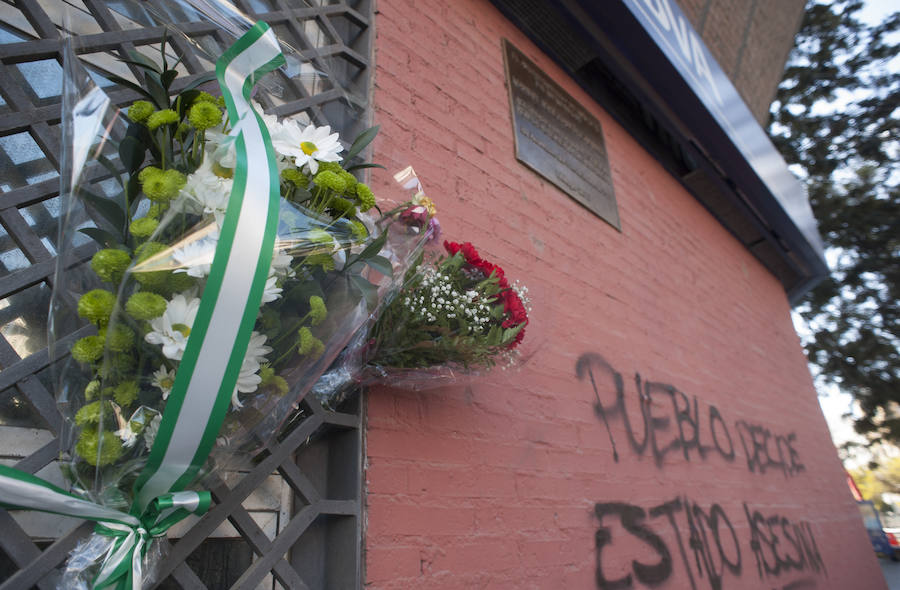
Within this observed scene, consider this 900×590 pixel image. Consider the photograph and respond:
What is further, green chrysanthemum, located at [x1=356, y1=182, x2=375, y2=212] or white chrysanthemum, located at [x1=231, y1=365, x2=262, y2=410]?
green chrysanthemum, located at [x1=356, y1=182, x2=375, y2=212]

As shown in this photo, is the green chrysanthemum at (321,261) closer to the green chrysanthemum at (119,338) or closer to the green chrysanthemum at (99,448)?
the green chrysanthemum at (119,338)

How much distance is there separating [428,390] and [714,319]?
342cm

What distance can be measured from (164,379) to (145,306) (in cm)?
14

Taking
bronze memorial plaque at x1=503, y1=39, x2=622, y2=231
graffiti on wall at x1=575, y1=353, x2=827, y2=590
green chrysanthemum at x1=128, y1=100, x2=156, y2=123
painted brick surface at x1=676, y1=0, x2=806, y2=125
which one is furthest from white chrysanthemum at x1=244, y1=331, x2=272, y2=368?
painted brick surface at x1=676, y1=0, x2=806, y2=125

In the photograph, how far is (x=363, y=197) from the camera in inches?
53.7

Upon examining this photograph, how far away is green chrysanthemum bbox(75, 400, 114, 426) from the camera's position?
97 cm

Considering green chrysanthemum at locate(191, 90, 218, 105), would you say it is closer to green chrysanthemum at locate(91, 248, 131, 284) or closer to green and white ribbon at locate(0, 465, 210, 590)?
green chrysanthemum at locate(91, 248, 131, 284)

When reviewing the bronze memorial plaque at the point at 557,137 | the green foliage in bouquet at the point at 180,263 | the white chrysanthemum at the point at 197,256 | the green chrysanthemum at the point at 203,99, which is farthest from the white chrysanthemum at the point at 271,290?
the bronze memorial plaque at the point at 557,137

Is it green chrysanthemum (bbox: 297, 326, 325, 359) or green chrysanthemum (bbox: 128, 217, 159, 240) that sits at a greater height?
green chrysanthemum (bbox: 128, 217, 159, 240)

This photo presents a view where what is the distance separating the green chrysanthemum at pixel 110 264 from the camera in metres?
1.02

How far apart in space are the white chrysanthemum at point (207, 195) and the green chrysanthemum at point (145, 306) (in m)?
0.18

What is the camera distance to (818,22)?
32.8 feet

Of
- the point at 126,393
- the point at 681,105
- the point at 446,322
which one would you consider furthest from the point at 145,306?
the point at 681,105

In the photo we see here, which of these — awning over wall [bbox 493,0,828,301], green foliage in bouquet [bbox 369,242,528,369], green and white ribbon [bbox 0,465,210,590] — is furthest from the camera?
awning over wall [bbox 493,0,828,301]
